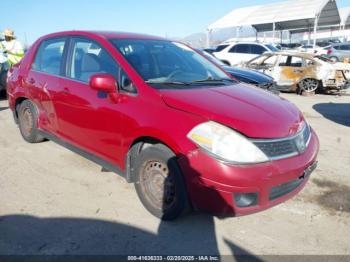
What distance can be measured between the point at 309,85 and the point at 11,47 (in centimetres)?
906

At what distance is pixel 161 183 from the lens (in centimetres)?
321

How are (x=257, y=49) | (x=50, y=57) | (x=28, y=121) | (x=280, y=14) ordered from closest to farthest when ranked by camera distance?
Answer: (x=50, y=57), (x=28, y=121), (x=257, y=49), (x=280, y=14)

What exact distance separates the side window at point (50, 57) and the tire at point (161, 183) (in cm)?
187

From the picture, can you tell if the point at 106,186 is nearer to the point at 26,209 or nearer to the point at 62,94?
the point at 26,209

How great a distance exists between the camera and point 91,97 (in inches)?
145

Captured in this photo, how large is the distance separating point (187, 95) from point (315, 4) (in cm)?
2697

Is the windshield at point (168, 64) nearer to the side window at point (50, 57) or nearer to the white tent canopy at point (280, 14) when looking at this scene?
the side window at point (50, 57)

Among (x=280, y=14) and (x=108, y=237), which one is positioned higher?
(x=280, y=14)

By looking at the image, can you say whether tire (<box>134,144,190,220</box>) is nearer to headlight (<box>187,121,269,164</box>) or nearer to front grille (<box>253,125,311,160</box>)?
headlight (<box>187,121,269,164</box>)

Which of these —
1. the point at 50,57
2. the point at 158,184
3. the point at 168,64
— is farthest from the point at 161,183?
the point at 50,57

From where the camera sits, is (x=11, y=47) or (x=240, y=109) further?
(x=11, y=47)

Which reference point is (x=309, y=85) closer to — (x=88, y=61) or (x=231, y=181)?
(x=88, y=61)

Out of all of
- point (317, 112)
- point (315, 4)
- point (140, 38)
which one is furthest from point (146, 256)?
point (315, 4)

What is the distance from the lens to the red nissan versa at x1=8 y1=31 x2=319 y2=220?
279cm
